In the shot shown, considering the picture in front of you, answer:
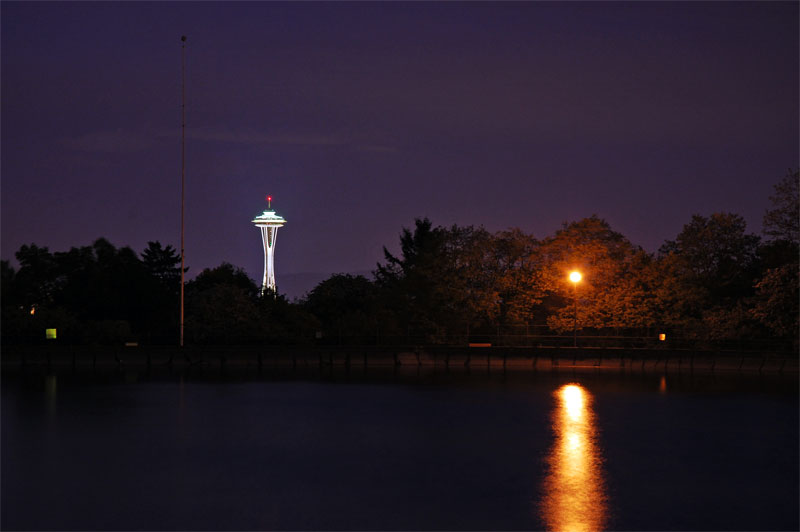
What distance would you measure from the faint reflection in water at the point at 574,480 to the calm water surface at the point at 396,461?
0.15 ft

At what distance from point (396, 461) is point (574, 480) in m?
3.76

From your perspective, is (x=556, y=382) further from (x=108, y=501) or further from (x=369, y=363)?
(x=108, y=501)

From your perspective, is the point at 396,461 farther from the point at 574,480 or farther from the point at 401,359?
the point at 401,359

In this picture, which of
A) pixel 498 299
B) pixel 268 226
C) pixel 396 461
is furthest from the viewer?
pixel 268 226

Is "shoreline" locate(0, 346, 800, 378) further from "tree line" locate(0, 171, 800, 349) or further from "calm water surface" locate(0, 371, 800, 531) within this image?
"calm water surface" locate(0, 371, 800, 531)

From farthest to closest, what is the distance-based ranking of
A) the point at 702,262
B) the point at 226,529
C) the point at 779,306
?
the point at 702,262 → the point at 779,306 → the point at 226,529

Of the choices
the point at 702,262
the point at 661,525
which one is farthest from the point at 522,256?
the point at 661,525

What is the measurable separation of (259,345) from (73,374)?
1210cm

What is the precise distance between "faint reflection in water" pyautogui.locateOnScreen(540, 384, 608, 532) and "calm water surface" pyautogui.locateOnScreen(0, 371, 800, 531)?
0.05 m

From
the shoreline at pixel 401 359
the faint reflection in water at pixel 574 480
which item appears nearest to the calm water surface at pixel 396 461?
the faint reflection in water at pixel 574 480

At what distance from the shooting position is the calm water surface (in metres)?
12.8

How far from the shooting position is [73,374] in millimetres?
42219

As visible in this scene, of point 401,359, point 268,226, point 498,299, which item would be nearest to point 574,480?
point 401,359

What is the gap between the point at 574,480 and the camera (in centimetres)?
1537
